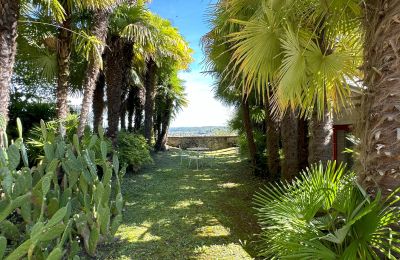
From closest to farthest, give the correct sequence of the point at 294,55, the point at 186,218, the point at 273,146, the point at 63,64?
the point at 294,55 < the point at 186,218 < the point at 63,64 < the point at 273,146

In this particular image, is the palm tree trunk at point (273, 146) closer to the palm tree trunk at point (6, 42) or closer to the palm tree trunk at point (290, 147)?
the palm tree trunk at point (290, 147)

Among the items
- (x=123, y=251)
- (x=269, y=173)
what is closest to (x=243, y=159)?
(x=269, y=173)

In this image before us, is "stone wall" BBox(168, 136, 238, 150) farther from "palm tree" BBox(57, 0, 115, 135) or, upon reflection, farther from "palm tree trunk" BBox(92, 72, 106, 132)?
"palm tree" BBox(57, 0, 115, 135)

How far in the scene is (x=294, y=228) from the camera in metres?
2.59

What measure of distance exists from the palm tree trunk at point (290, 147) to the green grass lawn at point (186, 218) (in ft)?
4.29

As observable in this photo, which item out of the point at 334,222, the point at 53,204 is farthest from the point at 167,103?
the point at 334,222

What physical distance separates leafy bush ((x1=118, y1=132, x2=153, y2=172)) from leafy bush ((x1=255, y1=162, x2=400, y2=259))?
28.8 ft

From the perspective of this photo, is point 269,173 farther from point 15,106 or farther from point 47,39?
point 15,106

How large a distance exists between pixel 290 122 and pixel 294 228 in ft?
19.4

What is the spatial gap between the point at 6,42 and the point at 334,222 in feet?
19.5

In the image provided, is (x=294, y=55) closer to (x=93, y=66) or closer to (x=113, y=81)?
(x=93, y=66)

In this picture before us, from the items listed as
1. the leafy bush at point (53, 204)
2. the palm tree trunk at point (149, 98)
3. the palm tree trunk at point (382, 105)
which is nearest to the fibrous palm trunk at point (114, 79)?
the palm tree trunk at point (149, 98)

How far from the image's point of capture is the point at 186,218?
6367 mm

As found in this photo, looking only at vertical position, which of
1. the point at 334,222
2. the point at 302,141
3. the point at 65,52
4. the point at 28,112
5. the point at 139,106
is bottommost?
the point at 334,222
